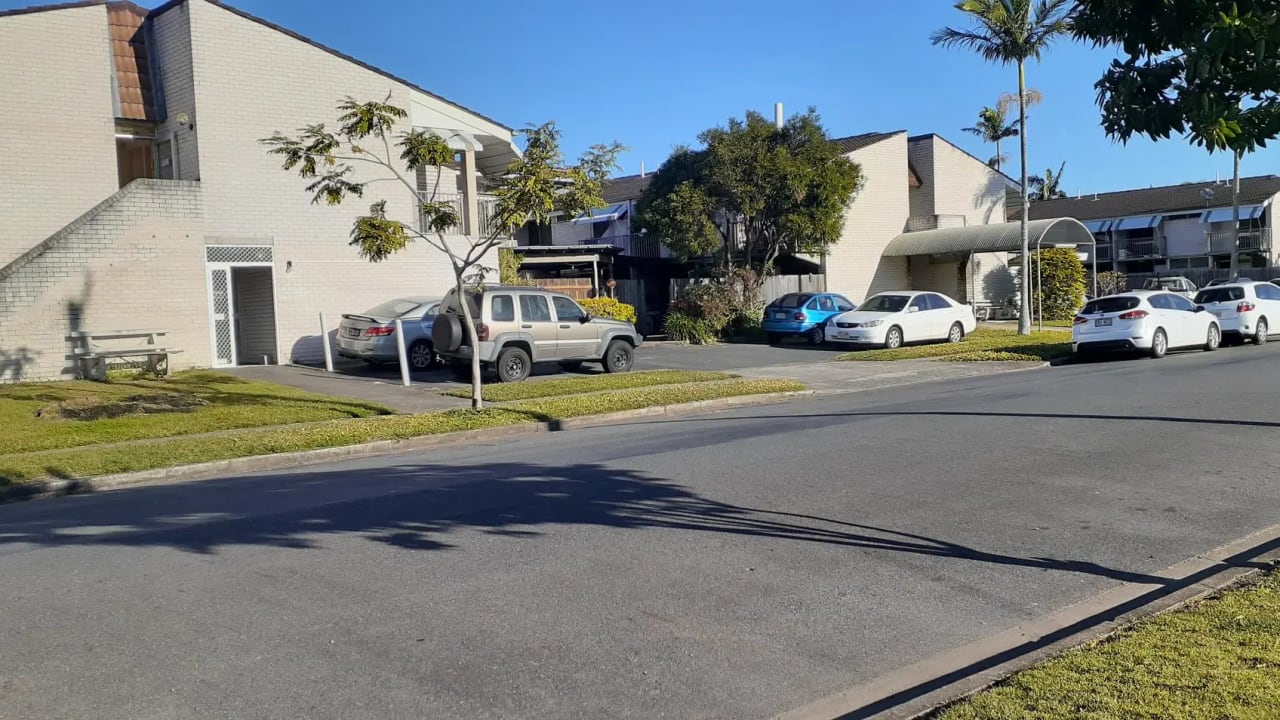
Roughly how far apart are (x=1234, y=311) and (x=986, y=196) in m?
15.7

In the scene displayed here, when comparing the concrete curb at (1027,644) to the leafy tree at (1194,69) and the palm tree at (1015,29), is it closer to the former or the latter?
the leafy tree at (1194,69)

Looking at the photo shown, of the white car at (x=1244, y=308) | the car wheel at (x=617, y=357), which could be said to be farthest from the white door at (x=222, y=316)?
the white car at (x=1244, y=308)

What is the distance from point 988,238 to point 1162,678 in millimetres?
31288

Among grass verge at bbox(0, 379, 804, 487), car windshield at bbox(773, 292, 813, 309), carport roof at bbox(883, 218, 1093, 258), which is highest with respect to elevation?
carport roof at bbox(883, 218, 1093, 258)

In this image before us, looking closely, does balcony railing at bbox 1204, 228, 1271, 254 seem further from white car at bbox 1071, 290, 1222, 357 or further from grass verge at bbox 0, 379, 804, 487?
grass verge at bbox 0, 379, 804, 487

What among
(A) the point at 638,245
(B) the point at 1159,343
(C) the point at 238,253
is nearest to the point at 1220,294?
(B) the point at 1159,343

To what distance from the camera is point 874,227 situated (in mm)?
36656

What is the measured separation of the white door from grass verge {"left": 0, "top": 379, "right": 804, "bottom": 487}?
28.7ft

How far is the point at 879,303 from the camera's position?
90.5ft

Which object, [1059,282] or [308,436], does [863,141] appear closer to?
[1059,282]

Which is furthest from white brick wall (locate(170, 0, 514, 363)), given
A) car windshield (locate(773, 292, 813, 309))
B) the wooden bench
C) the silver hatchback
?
car windshield (locate(773, 292, 813, 309))

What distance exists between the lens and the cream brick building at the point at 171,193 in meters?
20.0

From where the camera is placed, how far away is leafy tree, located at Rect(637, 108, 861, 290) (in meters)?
29.3

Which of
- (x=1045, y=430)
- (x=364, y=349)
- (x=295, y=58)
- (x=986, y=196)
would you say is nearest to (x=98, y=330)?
(x=364, y=349)
